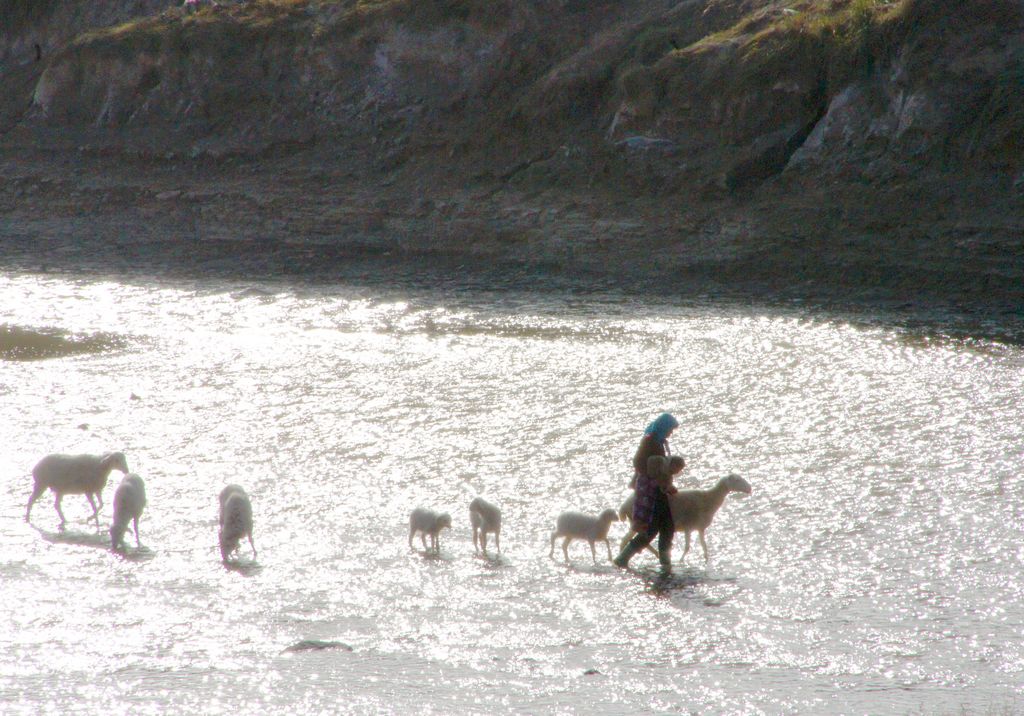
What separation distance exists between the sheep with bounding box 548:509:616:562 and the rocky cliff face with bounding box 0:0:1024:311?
12.1 meters

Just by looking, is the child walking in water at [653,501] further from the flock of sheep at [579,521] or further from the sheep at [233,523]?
the sheep at [233,523]

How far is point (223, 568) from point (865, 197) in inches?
625

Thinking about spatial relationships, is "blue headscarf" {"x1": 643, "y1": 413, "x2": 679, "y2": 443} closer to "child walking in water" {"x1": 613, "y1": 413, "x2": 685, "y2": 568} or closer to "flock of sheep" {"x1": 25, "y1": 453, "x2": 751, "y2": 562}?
"child walking in water" {"x1": 613, "y1": 413, "x2": 685, "y2": 568}

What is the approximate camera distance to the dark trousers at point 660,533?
9430mm

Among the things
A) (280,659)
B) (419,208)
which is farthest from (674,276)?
(280,659)

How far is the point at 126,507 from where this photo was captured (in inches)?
380

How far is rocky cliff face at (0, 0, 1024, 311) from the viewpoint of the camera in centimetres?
2220

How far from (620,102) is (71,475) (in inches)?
731

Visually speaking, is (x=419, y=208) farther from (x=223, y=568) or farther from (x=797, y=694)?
(x=797, y=694)

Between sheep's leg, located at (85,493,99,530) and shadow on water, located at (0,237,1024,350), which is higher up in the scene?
shadow on water, located at (0,237,1024,350)

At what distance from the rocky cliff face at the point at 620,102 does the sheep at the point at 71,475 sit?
1341cm

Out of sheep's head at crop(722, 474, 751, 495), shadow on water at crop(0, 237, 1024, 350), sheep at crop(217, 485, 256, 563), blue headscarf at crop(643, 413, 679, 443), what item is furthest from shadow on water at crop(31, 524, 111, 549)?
shadow on water at crop(0, 237, 1024, 350)

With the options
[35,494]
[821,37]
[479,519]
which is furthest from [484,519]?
[821,37]

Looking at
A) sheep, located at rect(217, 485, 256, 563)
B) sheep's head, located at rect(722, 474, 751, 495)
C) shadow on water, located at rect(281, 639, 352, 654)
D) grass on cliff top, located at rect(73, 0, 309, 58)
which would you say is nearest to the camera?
shadow on water, located at rect(281, 639, 352, 654)
